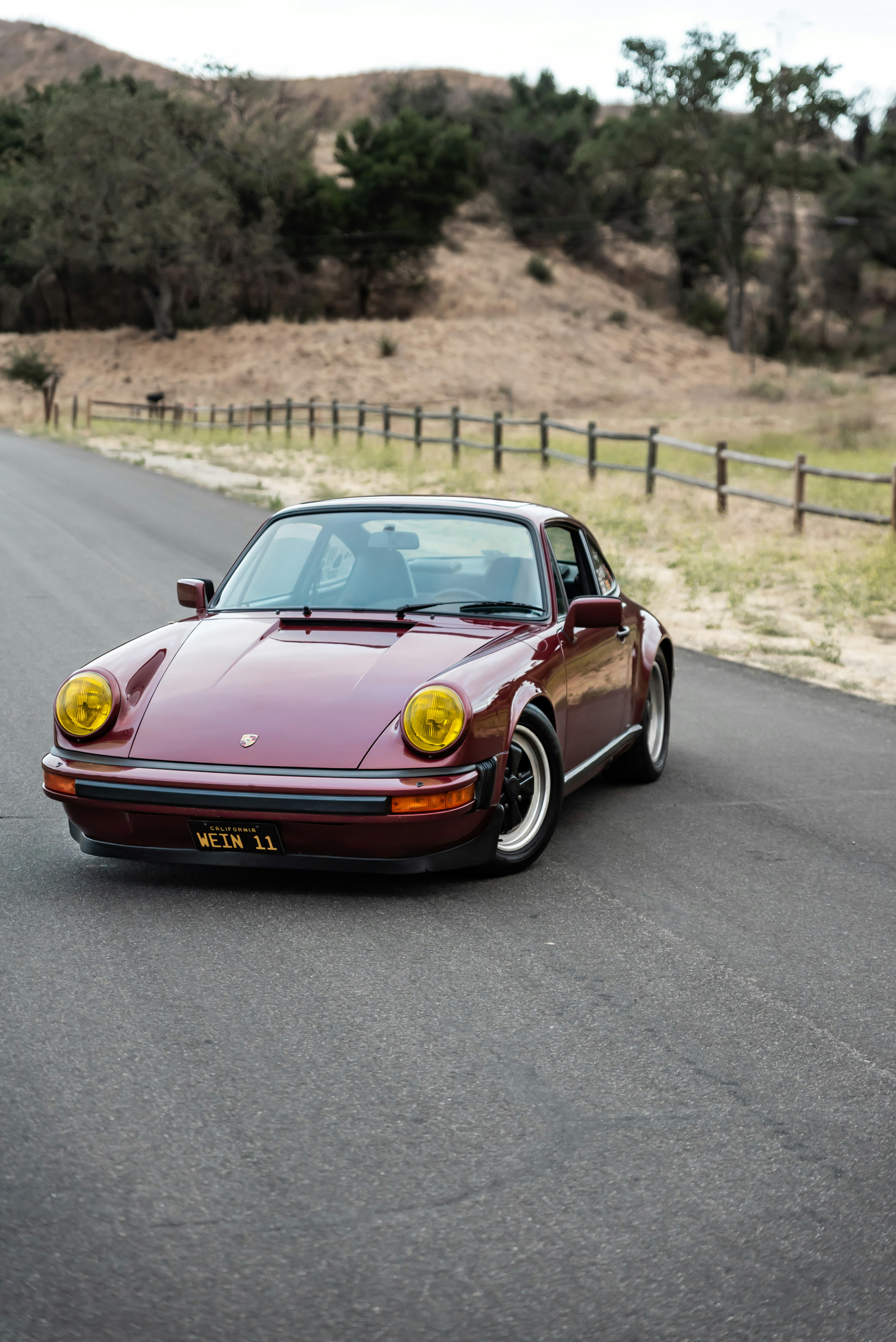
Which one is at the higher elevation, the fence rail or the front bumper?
the front bumper

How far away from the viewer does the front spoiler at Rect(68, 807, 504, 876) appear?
4965 mm

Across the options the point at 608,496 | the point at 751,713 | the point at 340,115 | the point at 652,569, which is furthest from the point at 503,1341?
the point at 340,115

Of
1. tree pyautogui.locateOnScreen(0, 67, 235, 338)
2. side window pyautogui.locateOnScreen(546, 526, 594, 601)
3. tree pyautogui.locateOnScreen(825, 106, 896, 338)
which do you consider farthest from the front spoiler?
tree pyautogui.locateOnScreen(825, 106, 896, 338)

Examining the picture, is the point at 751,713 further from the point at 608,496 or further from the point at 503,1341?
the point at 608,496

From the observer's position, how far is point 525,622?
6.02 meters

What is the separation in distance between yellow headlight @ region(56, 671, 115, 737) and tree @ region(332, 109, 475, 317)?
76.7 meters

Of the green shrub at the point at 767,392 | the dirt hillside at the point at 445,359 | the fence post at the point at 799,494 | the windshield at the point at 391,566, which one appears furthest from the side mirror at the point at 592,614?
the green shrub at the point at 767,392

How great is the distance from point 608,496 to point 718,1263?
20.2m

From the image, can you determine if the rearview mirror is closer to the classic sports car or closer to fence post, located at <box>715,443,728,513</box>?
the classic sports car

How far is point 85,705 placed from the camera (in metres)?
5.30

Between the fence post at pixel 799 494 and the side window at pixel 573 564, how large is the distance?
12.5m

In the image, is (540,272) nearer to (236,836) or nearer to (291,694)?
(291,694)

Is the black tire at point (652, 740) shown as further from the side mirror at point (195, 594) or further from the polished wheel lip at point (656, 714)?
the side mirror at point (195, 594)

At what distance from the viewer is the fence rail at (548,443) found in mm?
18875
